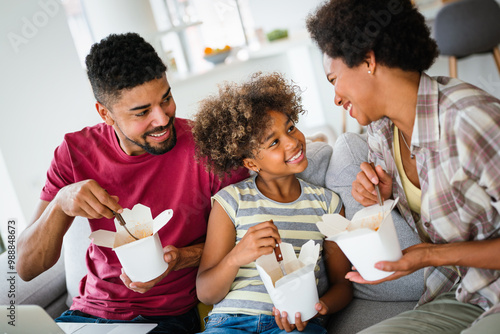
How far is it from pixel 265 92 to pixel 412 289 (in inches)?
33.8

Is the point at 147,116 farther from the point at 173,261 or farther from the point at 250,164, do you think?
the point at 173,261

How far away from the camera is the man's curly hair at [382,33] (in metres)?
1.26

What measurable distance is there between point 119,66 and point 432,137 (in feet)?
3.46

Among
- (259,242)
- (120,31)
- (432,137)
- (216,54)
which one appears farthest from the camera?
(216,54)

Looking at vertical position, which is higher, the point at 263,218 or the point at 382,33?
the point at 382,33

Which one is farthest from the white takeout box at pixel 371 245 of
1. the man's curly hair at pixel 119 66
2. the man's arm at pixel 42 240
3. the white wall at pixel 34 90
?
the white wall at pixel 34 90

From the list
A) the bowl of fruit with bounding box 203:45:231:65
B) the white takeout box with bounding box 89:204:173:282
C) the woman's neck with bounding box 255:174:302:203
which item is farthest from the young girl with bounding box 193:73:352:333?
the bowl of fruit with bounding box 203:45:231:65

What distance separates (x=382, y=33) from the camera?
1260 millimetres

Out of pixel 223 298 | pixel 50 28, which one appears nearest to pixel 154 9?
pixel 50 28

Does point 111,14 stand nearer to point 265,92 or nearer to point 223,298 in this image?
point 265,92

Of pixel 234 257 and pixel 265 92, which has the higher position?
pixel 265 92

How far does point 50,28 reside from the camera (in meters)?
3.65

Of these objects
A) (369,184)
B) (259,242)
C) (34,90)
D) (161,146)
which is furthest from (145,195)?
(34,90)

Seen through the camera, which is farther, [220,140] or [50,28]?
[50,28]
